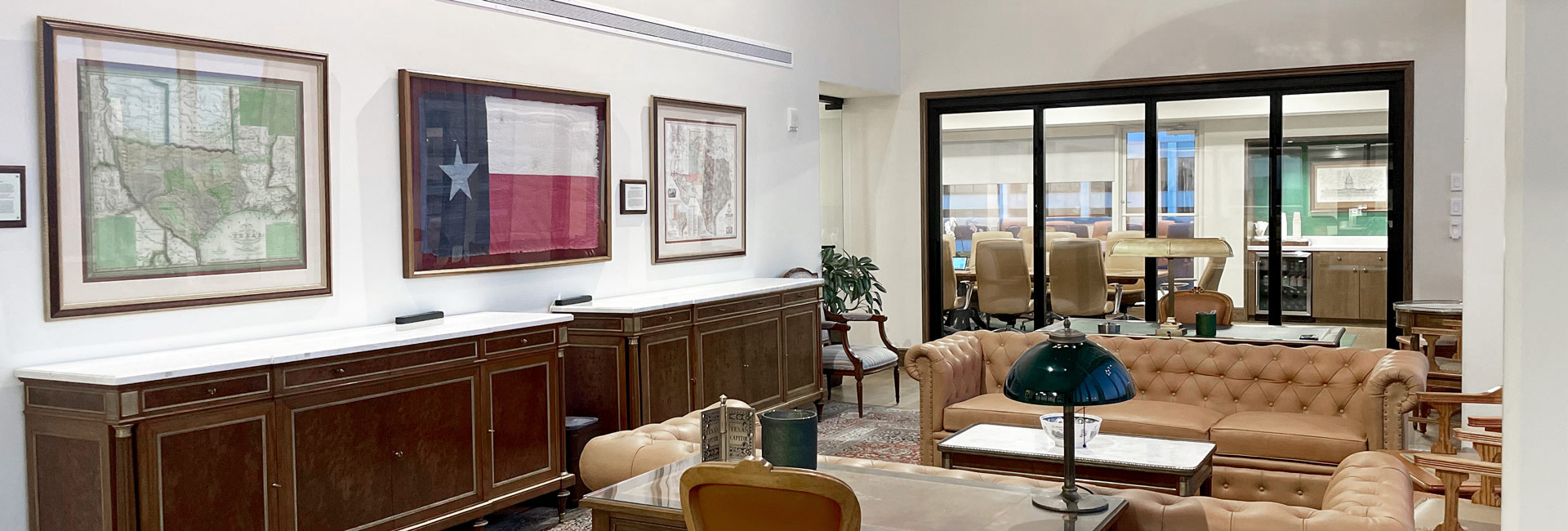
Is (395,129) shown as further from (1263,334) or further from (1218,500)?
(1263,334)

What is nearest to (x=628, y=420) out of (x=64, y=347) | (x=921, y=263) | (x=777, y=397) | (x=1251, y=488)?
(x=777, y=397)

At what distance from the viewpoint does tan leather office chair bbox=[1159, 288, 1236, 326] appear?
7.09m

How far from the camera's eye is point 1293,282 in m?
8.86

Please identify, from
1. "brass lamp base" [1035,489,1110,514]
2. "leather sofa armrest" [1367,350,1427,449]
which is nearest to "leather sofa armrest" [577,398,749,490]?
"brass lamp base" [1035,489,1110,514]

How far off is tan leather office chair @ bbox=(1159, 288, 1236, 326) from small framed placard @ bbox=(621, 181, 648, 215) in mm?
3273

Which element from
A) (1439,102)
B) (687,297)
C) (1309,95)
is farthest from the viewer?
(1309,95)

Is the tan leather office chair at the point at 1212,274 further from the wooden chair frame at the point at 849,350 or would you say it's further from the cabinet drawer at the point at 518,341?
the cabinet drawer at the point at 518,341

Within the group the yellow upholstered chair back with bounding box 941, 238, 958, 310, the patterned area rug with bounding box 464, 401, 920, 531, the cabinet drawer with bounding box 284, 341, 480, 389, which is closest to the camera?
the cabinet drawer with bounding box 284, 341, 480, 389

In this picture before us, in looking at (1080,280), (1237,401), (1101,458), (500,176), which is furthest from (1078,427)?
(1080,280)

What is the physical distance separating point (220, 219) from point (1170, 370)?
4509 millimetres

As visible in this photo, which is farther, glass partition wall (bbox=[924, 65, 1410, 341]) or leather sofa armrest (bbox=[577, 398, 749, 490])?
glass partition wall (bbox=[924, 65, 1410, 341])

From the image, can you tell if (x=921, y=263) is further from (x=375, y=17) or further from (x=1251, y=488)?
(x=375, y=17)

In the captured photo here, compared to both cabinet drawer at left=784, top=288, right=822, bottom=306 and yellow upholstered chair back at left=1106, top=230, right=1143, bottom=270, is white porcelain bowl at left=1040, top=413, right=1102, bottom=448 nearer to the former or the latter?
cabinet drawer at left=784, top=288, right=822, bottom=306

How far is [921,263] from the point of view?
32.6 feet
